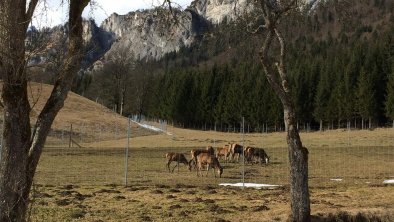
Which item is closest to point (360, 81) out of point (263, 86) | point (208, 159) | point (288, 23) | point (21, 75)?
point (263, 86)

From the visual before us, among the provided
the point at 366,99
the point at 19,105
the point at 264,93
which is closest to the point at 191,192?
the point at 19,105

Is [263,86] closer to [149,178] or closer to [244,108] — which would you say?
[244,108]

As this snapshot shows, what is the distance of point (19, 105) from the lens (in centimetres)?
621

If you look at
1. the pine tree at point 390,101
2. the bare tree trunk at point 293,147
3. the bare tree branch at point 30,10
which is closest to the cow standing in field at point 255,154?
the bare tree trunk at point 293,147

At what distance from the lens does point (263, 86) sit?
3460 inches

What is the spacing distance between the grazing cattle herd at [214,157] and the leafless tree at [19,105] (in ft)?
43.8

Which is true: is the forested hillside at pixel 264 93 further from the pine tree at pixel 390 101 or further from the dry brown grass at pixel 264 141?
the dry brown grass at pixel 264 141

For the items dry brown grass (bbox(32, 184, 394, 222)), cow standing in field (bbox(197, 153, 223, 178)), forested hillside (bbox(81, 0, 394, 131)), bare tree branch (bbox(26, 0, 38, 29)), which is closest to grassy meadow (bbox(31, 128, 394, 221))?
dry brown grass (bbox(32, 184, 394, 222))

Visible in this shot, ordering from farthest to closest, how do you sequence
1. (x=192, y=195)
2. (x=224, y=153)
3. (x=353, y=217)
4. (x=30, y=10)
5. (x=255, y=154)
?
1. (x=224, y=153)
2. (x=255, y=154)
3. (x=192, y=195)
4. (x=353, y=217)
5. (x=30, y=10)

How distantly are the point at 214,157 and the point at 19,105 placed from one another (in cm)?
1493

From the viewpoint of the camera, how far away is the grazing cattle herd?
20.5 meters

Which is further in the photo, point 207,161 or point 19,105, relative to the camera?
point 207,161

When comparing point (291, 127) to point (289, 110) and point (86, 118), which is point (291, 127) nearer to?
point (289, 110)

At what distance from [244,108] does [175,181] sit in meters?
68.2
